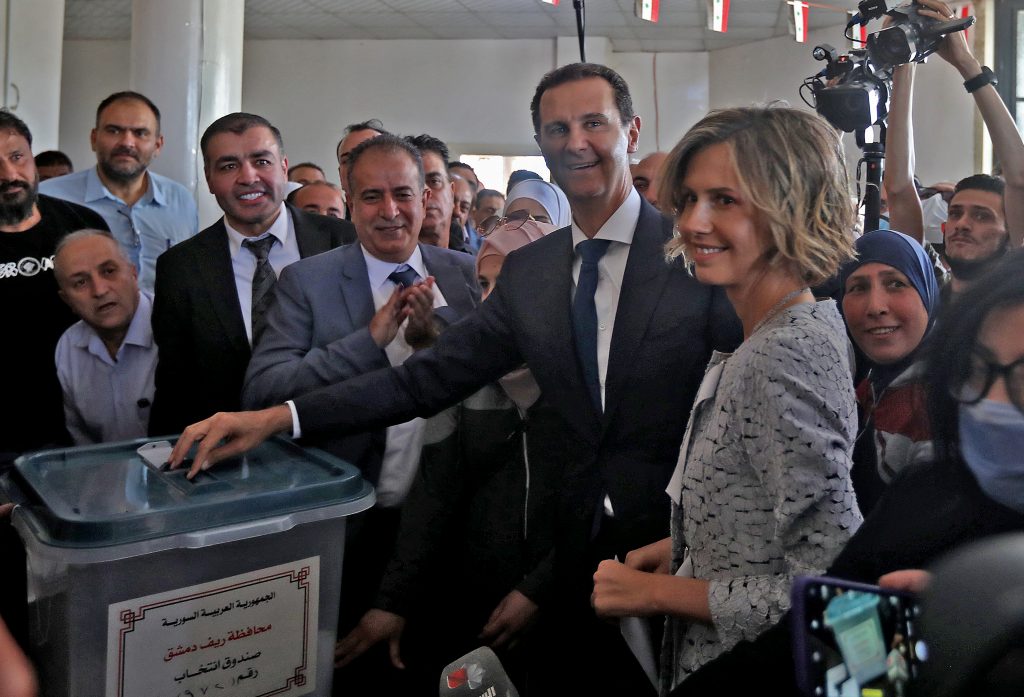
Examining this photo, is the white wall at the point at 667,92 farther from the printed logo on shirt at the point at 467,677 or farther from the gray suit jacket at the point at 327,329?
the printed logo on shirt at the point at 467,677

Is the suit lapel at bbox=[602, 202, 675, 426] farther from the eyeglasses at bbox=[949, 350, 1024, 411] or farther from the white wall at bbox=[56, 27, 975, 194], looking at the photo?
the white wall at bbox=[56, 27, 975, 194]

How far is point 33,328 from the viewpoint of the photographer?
2.14 metres

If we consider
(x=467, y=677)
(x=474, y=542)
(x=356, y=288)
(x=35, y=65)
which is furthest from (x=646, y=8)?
(x=467, y=677)

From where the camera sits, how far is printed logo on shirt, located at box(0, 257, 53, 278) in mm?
2203

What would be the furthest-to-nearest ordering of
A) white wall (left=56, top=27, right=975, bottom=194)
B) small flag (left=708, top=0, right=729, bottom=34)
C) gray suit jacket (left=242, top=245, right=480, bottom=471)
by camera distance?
1. white wall (left=56, top=27, right=975, bottom=194)
2. small flag (left=708, top=0, right=729, bottom=34)
3. gray suit jacket (left=242, top=245, right=480, bottom=471)

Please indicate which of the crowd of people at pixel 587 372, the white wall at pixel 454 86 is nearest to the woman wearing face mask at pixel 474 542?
the crowd of people at pixel 587 372

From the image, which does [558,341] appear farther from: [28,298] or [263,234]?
[28,298]

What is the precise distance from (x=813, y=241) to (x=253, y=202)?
4.79 ft

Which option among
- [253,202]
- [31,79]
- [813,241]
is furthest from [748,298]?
[31,79]

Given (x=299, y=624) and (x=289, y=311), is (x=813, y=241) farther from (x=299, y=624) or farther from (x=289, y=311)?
(x=289, y=311)

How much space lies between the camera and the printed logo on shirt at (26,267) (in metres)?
2.20

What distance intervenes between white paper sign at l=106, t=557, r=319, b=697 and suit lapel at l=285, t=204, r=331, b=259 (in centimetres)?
114

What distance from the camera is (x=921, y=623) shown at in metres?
0.45

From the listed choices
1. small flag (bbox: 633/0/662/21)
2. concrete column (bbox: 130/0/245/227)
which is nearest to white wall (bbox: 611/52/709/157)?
small flag (bbox: 633/0/662/21)
